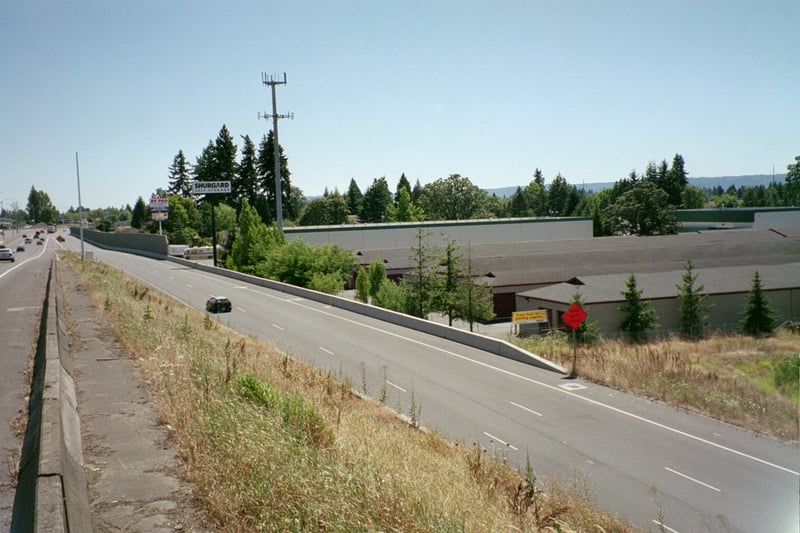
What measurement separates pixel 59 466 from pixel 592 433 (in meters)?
15.9

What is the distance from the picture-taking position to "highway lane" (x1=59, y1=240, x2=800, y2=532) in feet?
46.4

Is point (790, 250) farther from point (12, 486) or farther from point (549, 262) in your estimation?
point (12, 486)

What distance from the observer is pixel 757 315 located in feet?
146

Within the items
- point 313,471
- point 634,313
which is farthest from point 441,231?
point 313,471

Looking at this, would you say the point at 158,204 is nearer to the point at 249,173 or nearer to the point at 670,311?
the point at 249,173

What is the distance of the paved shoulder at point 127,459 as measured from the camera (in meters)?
6.16

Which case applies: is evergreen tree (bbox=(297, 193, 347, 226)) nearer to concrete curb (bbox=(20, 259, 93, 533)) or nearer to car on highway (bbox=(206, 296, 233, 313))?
car on highway (bbox=(206, 296, 233, 313))

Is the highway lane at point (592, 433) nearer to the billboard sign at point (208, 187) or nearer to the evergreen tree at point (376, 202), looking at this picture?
the billboard sign at point (208, 187)

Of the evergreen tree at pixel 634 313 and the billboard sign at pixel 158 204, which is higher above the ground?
the billboard sign at pixel 158 204

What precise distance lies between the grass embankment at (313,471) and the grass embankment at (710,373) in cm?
1175

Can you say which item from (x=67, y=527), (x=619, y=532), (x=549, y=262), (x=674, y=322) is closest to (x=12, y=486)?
(x=67, y=527)

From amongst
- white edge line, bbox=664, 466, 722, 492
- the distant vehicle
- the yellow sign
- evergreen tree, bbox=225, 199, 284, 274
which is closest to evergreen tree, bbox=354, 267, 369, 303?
evergreen tree, bbox=225, 199, 284, 274

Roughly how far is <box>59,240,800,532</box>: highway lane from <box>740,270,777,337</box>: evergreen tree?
25.8 meters

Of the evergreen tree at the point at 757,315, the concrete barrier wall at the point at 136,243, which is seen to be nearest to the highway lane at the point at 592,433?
the evergreen tree at the point at 757,315
